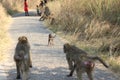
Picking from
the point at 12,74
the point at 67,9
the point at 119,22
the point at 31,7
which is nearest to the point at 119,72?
the point at 12,74

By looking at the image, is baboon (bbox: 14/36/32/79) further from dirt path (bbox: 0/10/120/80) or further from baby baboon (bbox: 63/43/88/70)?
baby baboon (bbox: 63/43/88/70)

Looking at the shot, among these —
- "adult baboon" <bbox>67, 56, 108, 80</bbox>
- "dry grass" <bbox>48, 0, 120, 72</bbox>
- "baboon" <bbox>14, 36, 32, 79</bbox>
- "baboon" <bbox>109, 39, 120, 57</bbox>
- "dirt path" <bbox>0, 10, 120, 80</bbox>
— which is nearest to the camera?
"adult baboon" <bbox>67, 56, 108, 80</bbox>

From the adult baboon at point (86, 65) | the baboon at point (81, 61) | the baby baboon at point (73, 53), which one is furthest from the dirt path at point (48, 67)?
the adult baboon at point (86, 65)

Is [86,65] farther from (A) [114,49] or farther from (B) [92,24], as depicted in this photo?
(B) [92,24]

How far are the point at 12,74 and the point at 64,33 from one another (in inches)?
363

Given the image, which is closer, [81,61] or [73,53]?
[81,61]

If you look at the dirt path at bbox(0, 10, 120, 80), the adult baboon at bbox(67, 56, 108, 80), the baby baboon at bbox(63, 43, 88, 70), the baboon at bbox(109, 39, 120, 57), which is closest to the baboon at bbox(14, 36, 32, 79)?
the dirt path at bbox(0, 10, 120, 80)

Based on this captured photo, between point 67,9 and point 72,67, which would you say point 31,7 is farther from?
point 72,67

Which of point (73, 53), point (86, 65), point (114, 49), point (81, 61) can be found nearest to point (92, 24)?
point (114, 49)

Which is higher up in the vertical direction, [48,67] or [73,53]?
[73,53]

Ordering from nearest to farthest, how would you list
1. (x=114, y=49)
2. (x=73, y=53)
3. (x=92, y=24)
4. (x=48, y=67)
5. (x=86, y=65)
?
1. (x=86, y=65)
2. (x=73, y=53)
3. (x=48, y=67)
4. (x=114, y=49)
5. (x=92, y=24)

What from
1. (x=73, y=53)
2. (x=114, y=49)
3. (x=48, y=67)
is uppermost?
(x=73, y=53)

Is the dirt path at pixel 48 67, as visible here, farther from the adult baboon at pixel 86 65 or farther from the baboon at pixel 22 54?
the adult baboon at pixel 86 65

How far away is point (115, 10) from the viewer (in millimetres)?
15617
